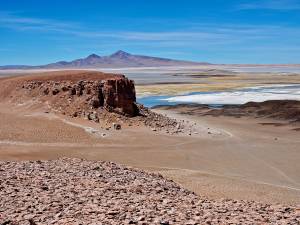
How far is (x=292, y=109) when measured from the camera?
45.0 metres

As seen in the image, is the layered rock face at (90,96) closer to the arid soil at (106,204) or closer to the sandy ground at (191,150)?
the sandy ground at (191,150)

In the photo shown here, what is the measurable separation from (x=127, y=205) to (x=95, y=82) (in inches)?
1069

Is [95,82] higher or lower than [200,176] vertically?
higher

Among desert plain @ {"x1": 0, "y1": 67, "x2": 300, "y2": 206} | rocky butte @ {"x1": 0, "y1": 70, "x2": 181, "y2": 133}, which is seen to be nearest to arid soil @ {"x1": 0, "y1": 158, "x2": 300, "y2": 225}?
desert plain @ {"x1": 0, "y1": 67, "x2": 300, "y2": 206}

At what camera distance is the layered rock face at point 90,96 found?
36334mm

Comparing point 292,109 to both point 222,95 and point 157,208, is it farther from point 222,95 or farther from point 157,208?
point 157,208

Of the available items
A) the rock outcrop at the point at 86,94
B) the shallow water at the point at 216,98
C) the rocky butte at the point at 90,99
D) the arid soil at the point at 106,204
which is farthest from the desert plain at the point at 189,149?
the shallow water at the point at 216,98

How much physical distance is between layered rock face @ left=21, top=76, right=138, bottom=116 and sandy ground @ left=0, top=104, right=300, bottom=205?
176 centimetres

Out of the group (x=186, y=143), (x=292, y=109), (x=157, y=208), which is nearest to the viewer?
(x=157, y=208)

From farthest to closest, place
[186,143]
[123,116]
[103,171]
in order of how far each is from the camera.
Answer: [123,116] → [186,143] → [103,171]

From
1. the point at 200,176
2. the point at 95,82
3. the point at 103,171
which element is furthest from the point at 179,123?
the point at 103,171

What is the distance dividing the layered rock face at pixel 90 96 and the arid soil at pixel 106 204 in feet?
66.5

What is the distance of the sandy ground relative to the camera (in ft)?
64.0

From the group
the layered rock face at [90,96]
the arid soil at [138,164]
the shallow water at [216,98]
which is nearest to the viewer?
the arid soil at [138,164]
